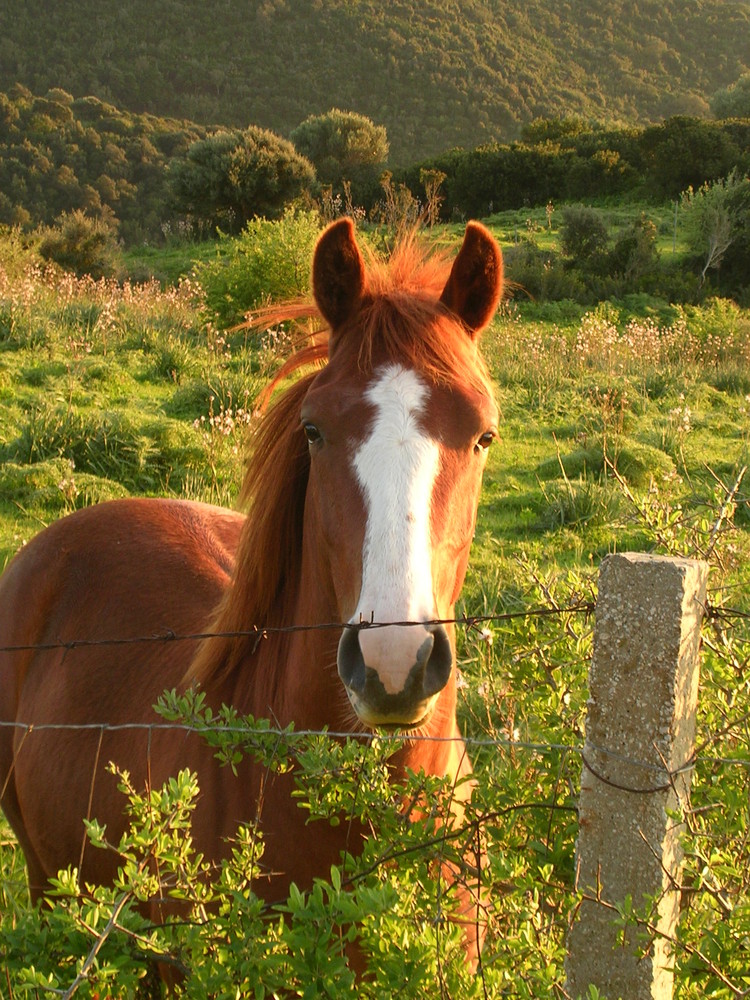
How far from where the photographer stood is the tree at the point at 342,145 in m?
29.9

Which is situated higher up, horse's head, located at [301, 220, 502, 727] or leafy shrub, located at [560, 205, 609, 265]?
leafy shrub, located at [560, 205, 609, 265]

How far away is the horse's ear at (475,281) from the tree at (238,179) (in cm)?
2376

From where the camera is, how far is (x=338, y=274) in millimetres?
2127

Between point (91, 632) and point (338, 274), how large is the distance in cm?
163

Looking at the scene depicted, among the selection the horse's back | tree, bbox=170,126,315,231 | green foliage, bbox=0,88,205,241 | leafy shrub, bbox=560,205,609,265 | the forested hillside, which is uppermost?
the forested hillside

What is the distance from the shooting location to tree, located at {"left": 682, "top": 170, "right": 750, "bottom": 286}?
747 inches

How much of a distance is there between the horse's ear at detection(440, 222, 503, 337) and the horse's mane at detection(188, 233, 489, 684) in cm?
6

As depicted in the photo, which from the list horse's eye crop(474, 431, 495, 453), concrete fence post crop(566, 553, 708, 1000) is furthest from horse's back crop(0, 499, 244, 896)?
concrete fence post crop(566, 553, 708, 1000)

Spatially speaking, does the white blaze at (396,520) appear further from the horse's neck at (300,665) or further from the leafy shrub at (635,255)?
the leafy shrub at (635,255)

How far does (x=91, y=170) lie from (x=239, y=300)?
98.8 ft

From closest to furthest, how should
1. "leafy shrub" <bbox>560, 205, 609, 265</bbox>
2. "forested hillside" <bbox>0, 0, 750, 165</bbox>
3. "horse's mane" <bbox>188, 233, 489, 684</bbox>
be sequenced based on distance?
"horse's mane" <bbox>188, 233, 489, 684</bbox>, "leafy shrub" <bbox>560, 205, 609, 265</bbox>, "forested hillside" <bbox>0, 0, 750, 165</bbox>

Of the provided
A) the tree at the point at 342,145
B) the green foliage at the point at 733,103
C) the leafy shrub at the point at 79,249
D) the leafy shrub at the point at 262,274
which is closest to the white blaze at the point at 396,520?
the leafy shrub at the point at 262,274

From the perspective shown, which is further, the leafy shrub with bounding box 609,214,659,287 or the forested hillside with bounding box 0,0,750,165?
the forested hillside with bounding box 0,0,750,165

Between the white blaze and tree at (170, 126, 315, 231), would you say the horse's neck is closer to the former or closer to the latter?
the white blaze
